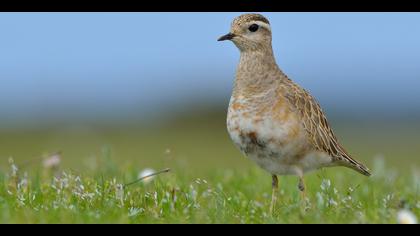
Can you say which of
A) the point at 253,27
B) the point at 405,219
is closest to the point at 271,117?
the point at 253,27

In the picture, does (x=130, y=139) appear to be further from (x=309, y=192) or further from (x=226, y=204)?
(x=226, y=204)

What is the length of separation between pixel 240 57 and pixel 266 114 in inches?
48.4

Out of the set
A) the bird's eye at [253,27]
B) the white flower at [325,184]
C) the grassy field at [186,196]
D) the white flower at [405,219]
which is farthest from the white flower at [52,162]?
the white flower at [405,219]

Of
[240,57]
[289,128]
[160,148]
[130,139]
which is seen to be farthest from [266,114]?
[130,139]

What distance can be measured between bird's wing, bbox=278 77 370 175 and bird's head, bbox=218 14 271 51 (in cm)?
62

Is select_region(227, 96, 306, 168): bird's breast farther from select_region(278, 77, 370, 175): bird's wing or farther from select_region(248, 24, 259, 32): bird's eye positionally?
select_region(248, 24, 259, 32): bird's eye

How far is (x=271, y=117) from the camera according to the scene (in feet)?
34.2

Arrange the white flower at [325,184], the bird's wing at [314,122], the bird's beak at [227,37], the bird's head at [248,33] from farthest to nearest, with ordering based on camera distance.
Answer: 1. the bird's head at [248,33]
2. the bird's beak at [227,37]
3. the bird's wing at [314,122]
4. the white flower at [325,184]

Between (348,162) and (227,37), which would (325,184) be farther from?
(227,37)

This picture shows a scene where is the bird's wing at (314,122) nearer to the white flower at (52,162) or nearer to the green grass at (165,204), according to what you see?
the green grass at (165,204)

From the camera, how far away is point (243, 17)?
11.3m

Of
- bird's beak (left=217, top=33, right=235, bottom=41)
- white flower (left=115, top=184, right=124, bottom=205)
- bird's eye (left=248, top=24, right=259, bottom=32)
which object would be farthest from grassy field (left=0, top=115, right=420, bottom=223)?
bird's eye (left=248, top=24, right=259, bottom=32)

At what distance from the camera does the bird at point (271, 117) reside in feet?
34.1

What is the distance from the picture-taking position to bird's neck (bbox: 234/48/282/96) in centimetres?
1088
